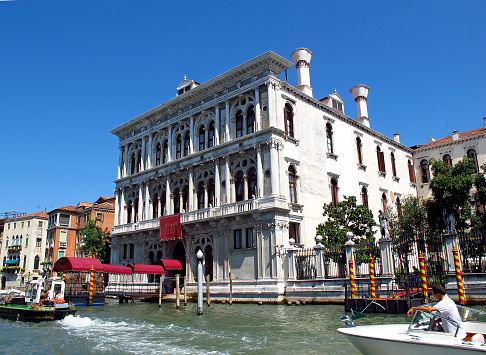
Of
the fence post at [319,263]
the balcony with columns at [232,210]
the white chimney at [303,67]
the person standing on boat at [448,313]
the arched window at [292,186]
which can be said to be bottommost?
the person standing on boat at [448,313]

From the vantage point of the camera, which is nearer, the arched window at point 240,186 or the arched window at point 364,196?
the arched window at point 240,186

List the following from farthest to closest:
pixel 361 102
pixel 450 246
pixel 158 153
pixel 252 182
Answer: pixel 361 102, pixel 158 153, pixel 252 182, pixel 450 246

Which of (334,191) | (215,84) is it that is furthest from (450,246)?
(215,84)

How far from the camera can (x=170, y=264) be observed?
2777 centimetres

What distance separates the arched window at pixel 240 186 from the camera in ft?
86.3

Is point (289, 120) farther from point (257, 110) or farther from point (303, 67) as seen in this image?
point (303, 67)

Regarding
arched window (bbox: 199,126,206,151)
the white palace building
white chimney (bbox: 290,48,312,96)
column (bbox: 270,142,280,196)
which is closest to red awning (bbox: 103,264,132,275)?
the white palace building

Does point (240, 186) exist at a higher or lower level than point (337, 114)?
lower

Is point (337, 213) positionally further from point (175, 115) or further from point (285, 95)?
point (175, 115)

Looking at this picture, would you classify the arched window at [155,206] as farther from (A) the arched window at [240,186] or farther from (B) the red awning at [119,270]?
(A) the arched window at [240,186]

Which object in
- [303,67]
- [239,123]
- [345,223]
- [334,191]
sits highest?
[303,67]

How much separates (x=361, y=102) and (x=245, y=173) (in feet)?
47.6

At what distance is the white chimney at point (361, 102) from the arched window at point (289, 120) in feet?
32.8

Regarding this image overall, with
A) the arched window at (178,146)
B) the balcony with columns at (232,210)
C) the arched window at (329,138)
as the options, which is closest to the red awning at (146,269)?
the balcony with columns at (232,210)
